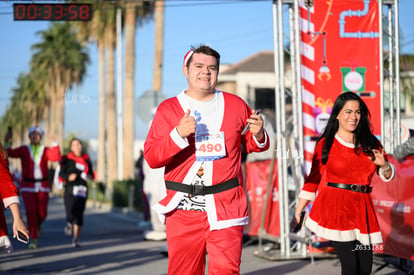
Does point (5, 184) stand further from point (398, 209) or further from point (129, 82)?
point (129, 82)

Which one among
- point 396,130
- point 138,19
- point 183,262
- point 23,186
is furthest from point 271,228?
point 138,19

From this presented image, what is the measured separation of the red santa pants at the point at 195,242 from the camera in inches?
200

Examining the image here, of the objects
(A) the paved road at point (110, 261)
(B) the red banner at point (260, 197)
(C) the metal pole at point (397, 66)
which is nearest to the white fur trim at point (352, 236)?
(A) the paved road at point (110, 261)

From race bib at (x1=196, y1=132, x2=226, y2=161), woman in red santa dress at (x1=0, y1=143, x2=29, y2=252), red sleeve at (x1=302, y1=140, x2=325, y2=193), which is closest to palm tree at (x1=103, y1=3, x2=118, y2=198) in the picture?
red sleeve at (x1=302, y1=140, x2=325, y2=193)

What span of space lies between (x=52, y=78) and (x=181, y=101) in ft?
182

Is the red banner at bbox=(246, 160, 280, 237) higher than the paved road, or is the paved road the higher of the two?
the red banner at bbox=(246, 160, 280, 237)

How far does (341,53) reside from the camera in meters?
10.6

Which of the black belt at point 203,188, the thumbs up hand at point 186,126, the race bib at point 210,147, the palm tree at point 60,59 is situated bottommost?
the black belt at point 203,188

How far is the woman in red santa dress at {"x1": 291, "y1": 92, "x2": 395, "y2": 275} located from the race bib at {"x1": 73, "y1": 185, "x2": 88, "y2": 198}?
7970mm

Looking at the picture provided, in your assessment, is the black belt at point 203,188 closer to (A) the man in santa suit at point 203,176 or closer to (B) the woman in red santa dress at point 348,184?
(A) the man in santa suit at point 203,176

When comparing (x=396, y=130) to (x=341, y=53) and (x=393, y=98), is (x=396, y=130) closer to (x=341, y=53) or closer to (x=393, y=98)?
(x=393, y=98)

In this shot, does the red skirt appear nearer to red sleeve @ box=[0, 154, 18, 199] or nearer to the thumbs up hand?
the thumbs up hand

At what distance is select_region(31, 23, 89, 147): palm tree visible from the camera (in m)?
56.7
